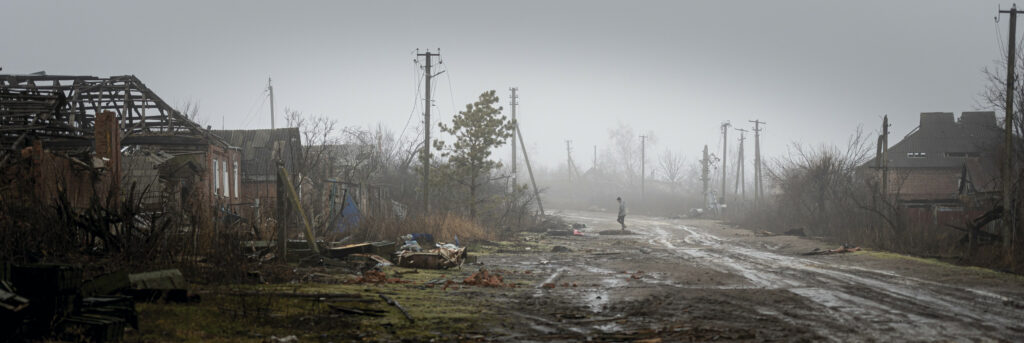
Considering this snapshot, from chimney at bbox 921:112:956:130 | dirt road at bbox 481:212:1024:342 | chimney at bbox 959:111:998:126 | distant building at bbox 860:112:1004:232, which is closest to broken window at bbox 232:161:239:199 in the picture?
dirt road at bbox 481:212:1024:342

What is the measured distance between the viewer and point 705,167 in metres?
77.4

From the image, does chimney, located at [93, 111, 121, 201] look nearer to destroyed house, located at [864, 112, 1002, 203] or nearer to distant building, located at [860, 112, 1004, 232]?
distant building, located at [860, 112, 1004, 232]

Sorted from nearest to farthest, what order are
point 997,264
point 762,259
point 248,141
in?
1. point 997,264
2. point 762,259
3. point 248,141

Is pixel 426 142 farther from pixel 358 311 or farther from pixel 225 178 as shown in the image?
pixel 358 311

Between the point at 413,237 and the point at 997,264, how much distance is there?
14586 mm

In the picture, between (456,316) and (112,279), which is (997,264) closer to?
(456,316)

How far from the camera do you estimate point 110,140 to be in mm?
18250

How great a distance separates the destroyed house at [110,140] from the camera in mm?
16469

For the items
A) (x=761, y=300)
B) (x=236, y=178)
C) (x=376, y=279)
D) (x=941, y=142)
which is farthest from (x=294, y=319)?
(x=941, y=142)

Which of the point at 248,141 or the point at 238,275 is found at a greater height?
the point at 248,141

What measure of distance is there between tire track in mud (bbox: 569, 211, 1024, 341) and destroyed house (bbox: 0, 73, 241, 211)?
9.36 metres

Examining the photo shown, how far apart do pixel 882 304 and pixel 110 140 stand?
1696cm

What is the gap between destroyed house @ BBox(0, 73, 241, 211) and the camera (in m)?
16.5

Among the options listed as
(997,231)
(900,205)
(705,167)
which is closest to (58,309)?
(997,231)
